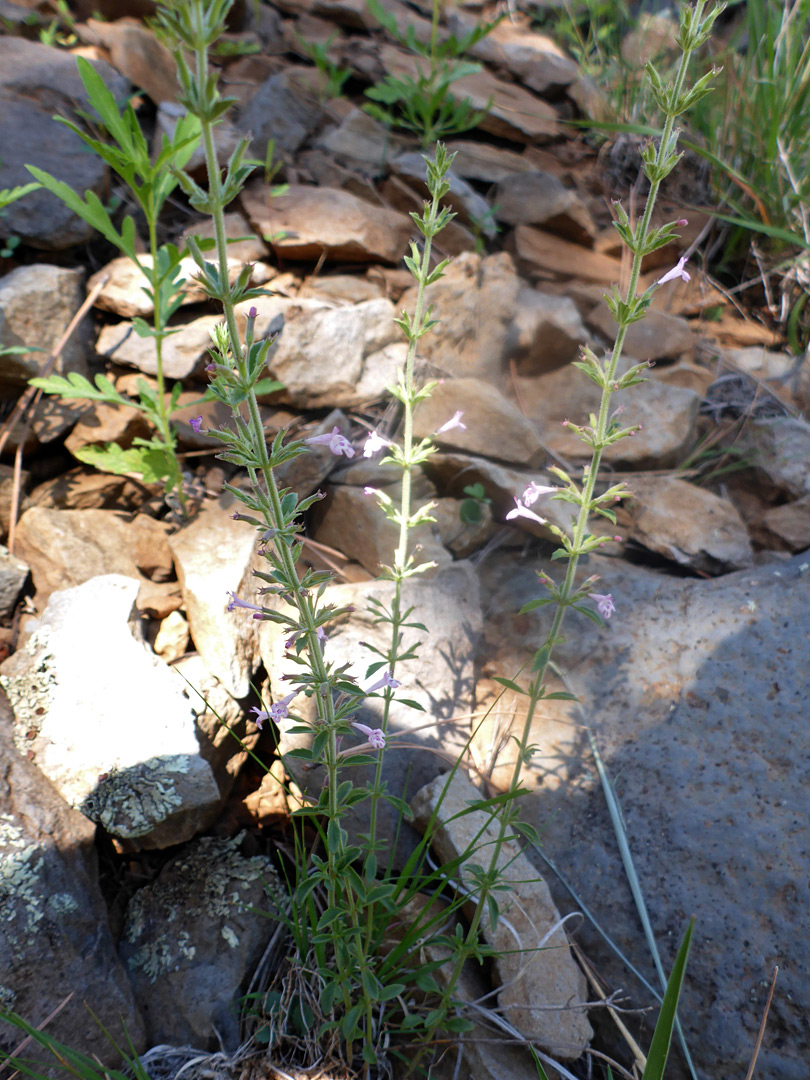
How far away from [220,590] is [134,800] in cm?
86

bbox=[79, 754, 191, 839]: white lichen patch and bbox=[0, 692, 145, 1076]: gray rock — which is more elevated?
bbox=[79, 754, 191, 839]: white lichen patch

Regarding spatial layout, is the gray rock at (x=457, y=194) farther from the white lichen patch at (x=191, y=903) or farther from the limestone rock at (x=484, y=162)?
the white lichen patch at (x=191, y=903)

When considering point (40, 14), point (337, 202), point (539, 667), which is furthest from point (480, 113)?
point (539, 667)

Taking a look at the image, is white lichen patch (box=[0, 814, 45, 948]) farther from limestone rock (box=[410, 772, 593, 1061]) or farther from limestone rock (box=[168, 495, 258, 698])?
limestone rock (box=[410, 772, 593, 1061])

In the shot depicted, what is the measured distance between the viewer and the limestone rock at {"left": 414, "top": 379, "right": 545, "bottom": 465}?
11.2 ft

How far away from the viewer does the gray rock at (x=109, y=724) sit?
7.47 ft

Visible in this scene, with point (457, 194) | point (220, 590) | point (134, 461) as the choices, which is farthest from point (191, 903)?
point (457, 194)

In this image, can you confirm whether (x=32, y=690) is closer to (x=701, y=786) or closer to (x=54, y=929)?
(x=54, y=929)

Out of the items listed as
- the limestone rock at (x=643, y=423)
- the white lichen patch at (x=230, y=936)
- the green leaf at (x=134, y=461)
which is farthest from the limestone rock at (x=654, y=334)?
the white lichen patch at (x=230, y=936)

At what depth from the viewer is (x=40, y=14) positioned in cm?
473

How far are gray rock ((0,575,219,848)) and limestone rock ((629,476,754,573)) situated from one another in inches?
90.9

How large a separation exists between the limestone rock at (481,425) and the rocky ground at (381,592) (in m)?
0.02

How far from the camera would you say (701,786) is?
8.18 feet

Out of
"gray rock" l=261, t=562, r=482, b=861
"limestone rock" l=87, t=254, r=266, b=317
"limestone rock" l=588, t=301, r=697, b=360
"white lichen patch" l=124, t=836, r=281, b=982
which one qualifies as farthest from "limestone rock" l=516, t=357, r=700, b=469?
"white lichen patch" l=124, t=836, r=281, b=982
